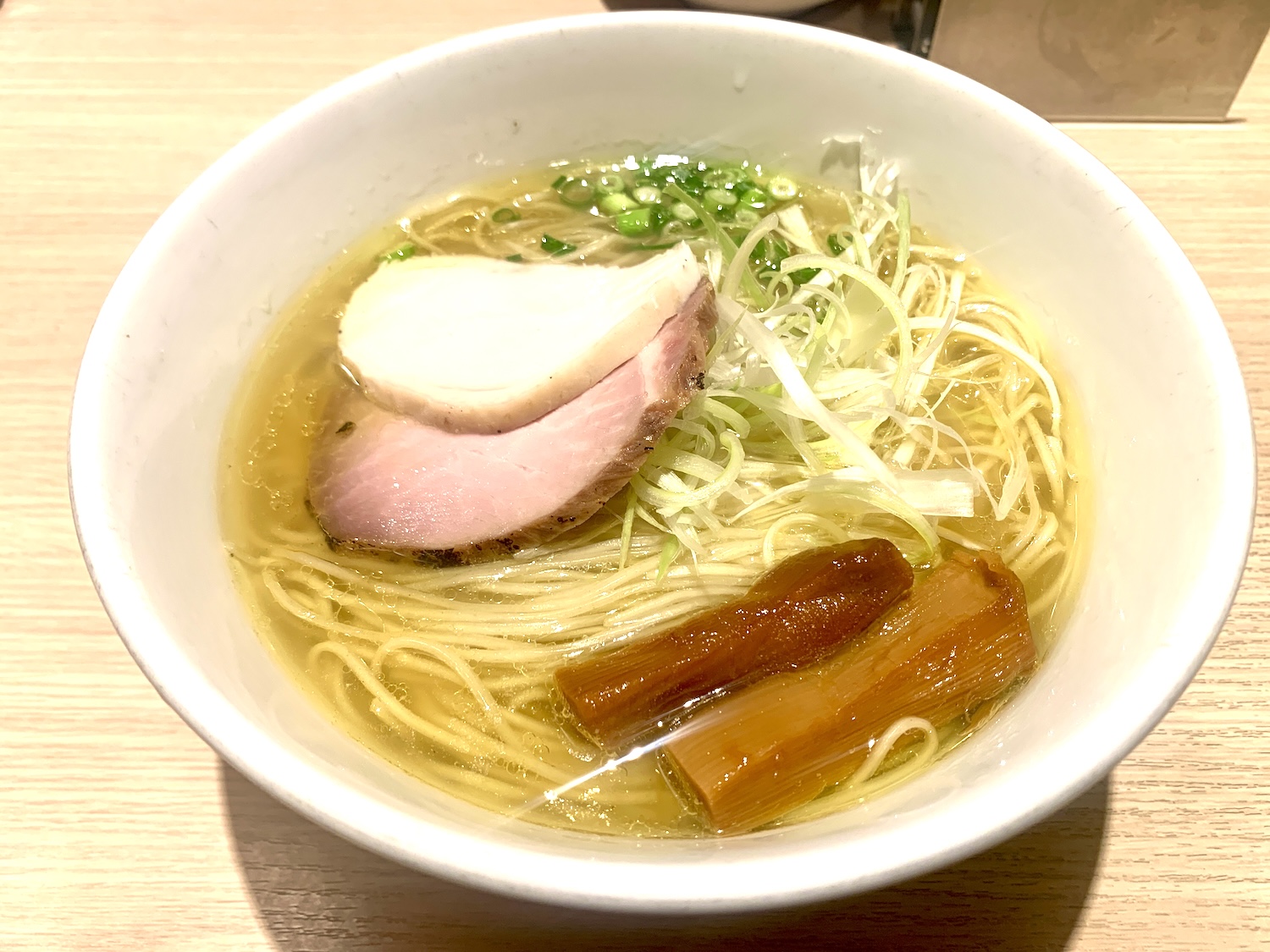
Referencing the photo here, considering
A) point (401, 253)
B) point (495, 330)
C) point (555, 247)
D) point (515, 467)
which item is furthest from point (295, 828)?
point (555, 247)

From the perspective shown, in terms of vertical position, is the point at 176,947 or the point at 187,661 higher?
the point at 187,661

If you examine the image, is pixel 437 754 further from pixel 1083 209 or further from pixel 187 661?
pixel 1083 209

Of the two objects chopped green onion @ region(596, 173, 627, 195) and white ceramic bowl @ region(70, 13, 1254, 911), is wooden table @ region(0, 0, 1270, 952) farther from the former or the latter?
chopped green onion @ region(596, 173, 627, 195)

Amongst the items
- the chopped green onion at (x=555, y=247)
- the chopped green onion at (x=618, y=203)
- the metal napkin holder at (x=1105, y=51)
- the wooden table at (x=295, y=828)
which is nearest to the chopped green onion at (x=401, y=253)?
Result: the chopped green onion at (x=555, y=247)

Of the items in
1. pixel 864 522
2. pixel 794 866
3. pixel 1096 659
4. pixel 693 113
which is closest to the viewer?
pixel 794 866

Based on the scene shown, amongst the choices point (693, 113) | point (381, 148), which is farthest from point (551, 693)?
point (693, 113)

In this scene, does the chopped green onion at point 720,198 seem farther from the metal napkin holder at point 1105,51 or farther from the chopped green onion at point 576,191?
the metal napkin holder at point 1105,51
